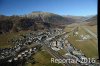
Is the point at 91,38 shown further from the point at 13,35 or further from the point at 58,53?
the point at 13,35

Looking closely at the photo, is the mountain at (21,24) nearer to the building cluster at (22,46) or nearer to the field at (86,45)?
the building cluster at (22,46)

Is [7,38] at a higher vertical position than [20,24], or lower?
lower

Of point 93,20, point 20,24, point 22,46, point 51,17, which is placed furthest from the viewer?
point 20,24

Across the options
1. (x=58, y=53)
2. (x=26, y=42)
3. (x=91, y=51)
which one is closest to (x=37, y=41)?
(x=26, y=42)

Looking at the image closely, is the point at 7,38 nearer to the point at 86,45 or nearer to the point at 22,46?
the point at 22,46

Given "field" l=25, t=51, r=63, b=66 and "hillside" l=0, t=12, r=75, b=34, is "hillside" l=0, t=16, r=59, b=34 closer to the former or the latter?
"hillside" l=0, t=12, r=75, b=34

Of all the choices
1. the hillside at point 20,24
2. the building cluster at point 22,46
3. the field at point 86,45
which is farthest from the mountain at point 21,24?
the field at point 86,45

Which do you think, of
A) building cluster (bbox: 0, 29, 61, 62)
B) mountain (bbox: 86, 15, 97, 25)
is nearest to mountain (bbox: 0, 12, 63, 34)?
building cluster (bbox: 0, 29, 61, 62)

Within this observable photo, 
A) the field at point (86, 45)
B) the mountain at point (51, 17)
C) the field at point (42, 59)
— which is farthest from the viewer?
the mountain at point (51, 17)

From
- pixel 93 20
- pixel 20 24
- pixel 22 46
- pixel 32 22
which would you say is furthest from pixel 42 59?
pixel 93 20
